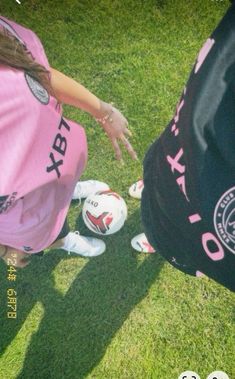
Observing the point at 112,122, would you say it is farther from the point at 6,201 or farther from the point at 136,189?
the point at 136,189

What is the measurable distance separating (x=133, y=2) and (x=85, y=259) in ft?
7.48

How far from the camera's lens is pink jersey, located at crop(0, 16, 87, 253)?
1.49 metres

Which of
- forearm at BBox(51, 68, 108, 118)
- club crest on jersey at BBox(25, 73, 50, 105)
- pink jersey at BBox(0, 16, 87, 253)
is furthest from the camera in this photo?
forearm at BBox(51, 68, 108, 118)

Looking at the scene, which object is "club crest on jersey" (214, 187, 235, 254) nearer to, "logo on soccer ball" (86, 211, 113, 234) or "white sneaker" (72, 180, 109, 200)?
"logo on soccer ball" (86, 211, 113, 234)

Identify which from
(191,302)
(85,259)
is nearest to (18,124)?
(85,259)

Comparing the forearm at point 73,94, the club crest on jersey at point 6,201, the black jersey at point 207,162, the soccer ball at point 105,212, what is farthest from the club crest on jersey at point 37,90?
the soccer ball at point 105,212

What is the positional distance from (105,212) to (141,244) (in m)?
0.39

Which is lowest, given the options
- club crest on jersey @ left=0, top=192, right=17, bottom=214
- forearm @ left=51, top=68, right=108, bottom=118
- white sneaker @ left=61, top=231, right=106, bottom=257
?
white sneaker @ left=61, top=231, right=106, bottom=257

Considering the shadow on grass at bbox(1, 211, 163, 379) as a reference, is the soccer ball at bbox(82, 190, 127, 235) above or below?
above

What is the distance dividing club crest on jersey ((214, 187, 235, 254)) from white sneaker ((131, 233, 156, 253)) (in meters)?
1.84

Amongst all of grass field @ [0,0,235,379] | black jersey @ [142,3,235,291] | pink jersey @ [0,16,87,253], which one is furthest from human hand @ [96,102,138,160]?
grass field @ [0,0,235,379]

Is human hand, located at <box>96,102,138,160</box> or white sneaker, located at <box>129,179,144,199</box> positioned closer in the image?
human hand, located at <box>96,102,138,160</box>

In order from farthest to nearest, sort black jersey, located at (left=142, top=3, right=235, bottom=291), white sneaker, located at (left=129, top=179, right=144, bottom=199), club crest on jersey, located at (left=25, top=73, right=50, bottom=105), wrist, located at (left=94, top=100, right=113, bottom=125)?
white sneaker, located at (left=129, top=179, right=144, bottom=199), wrist, located at (left=94, top=100, right=113, bottom=125), club crest on jersey, located at (left=25, top=73, right=50, bottom=105), black jersey, located at (left=142, top=3, right=235, bottom=291)

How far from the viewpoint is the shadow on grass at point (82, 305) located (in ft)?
9.84
